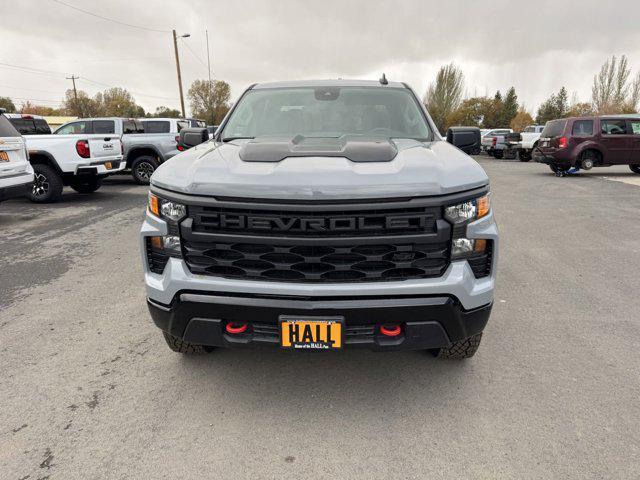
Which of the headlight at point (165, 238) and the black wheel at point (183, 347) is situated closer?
the headlight at point (165, 238)

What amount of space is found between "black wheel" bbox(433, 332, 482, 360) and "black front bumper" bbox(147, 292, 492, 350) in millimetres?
479

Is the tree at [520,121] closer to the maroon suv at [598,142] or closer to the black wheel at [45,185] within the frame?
the maroon suv at [598,142]

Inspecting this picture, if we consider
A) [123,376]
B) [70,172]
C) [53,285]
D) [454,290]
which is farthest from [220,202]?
[70,172]

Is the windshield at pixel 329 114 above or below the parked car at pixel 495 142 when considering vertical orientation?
above

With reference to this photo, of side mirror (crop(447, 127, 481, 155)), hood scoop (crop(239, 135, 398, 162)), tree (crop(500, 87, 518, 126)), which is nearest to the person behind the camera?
hood scoop (crop(239, 135, 398, 162))

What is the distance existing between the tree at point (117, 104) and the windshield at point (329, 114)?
7796cm

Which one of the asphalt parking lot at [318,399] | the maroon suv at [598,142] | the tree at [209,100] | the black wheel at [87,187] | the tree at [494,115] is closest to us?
the asphalt parking lot at [318,399]

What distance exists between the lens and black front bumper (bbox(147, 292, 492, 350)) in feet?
7.31

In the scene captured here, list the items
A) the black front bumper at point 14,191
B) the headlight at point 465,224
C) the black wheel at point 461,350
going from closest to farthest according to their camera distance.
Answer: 1. the headlight at point 465,224
2. the black wheel at point 461,350
3. the black front bumper at point 14,191

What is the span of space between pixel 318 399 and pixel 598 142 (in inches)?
605

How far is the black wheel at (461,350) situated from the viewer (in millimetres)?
2867

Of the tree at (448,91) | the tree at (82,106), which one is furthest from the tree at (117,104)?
the tree at (448,91)

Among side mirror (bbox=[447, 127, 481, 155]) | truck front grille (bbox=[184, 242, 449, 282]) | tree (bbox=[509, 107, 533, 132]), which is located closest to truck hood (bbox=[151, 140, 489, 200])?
truck front grille (bbox=[184, 242, 449, 282])

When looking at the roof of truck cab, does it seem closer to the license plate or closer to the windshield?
the windshield
